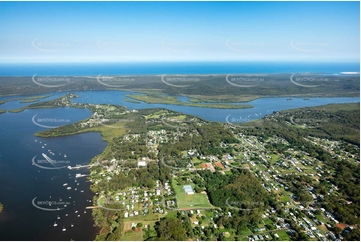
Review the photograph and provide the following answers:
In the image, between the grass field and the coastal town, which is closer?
the coastal town

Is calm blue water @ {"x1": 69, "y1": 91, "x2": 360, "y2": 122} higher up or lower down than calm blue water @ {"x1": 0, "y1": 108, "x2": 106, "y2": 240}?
higher up

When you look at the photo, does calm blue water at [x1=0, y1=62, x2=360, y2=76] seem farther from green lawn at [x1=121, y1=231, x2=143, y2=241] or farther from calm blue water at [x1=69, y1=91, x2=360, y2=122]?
green lawn at [x1=121, y1=231, x2=143, y2=241]

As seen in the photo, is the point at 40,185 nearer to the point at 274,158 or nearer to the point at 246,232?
the point at 246,232

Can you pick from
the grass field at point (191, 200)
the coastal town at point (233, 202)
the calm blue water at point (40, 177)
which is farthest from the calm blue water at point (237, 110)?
the grass field at point (191, 200)

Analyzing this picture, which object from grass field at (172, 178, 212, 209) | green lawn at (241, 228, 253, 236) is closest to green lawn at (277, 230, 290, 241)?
green lawn at (241, 228, 253, 236)

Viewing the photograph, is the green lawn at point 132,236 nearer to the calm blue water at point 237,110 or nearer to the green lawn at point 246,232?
the green lawn at point 246,232
